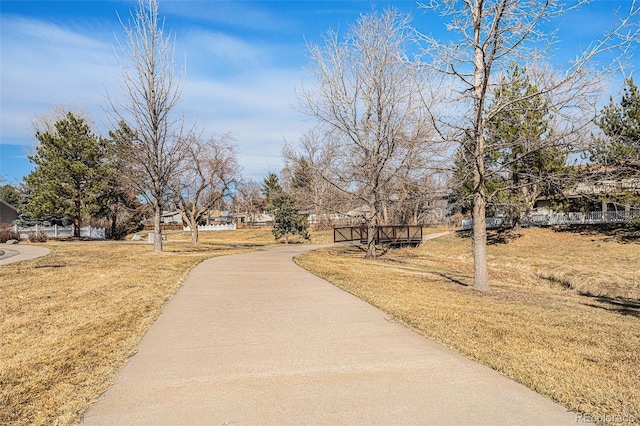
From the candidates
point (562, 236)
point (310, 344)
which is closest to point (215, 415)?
point (310, 344)

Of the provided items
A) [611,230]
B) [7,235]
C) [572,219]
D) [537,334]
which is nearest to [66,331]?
[537,334]

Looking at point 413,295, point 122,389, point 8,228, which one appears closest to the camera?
point 122,389

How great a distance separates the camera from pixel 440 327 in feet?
20.9

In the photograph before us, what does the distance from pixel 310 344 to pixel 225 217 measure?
320 feet

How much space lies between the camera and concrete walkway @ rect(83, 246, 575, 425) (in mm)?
3350

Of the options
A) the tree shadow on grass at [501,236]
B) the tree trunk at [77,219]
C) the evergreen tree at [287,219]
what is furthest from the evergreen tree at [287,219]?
the tree trunk at [77,219]

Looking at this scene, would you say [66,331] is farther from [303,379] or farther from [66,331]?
[303,379]

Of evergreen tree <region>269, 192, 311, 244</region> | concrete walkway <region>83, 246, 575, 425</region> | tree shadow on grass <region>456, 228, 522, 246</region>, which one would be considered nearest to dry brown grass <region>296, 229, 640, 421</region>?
concrete walkway <region>83, 246, 575, 425</region>

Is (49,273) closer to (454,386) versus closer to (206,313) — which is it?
(206,313)

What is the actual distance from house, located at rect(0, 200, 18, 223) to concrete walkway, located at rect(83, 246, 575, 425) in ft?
187

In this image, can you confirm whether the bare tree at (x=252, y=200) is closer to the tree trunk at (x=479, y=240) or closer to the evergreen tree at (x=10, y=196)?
the evergreen tree at (x=10, y=196)

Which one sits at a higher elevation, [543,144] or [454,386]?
[543,144]

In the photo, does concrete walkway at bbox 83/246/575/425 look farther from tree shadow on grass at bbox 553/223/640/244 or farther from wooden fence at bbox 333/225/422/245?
tree shadow on grass at bbox 553/223/640/244

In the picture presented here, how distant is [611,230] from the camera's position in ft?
92.6
